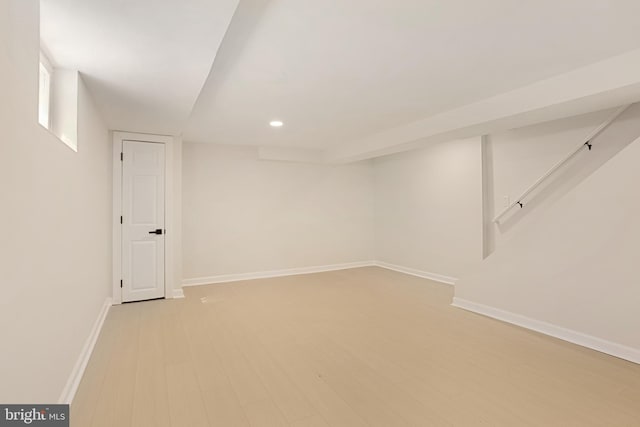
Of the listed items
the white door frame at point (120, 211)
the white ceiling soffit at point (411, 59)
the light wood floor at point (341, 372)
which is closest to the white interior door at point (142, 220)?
the white door frame at point (120, 211)

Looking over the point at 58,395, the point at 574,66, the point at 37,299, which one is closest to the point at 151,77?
the point at 37,299

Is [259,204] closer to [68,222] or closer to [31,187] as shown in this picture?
[68,222]

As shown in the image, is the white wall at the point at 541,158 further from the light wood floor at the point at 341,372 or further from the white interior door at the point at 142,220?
the white interior door at the point at 142,220

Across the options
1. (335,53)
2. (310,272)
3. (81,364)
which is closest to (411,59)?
(335,53)

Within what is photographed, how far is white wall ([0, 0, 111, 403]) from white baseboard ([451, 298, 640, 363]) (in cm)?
400

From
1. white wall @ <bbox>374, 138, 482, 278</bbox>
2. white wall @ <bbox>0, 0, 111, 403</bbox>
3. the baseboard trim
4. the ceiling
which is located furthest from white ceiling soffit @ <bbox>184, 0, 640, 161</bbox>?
the baseboard trim

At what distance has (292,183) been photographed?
245 inches

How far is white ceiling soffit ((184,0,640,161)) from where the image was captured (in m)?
1.82

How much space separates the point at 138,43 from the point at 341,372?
2.62 metres

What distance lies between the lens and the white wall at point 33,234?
1.23m

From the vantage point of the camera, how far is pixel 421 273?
586 centimetres

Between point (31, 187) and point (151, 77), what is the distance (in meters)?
1.32

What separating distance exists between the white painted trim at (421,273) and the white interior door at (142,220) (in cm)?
422

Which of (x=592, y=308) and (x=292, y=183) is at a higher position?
(x=292, y=183)
